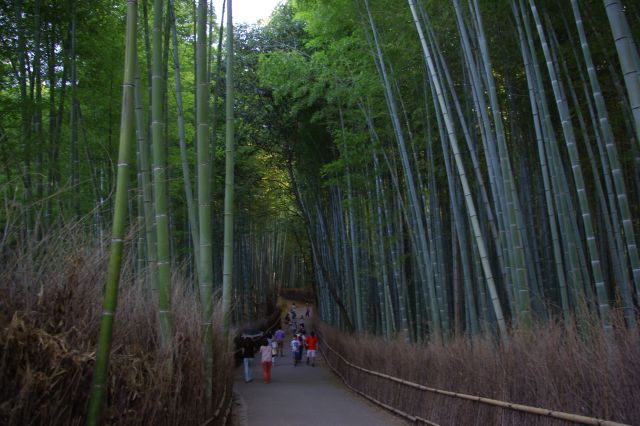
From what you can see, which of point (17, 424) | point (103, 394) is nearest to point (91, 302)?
point (103, 394)

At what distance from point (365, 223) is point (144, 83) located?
4492 mm

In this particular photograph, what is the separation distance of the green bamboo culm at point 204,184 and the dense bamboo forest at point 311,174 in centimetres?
2

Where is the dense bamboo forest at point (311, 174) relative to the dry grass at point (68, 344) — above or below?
above

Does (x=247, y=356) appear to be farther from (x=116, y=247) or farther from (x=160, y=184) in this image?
(x=116, y=247)

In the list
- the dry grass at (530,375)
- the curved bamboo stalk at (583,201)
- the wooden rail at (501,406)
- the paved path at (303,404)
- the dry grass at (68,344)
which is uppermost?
the curved bamboo stalk at (583,201)

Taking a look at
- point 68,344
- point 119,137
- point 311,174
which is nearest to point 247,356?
point 311,174

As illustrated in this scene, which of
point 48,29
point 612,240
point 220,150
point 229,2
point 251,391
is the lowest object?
point 251,391

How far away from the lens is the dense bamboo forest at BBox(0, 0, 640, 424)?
2471mm

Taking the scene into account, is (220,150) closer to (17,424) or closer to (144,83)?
(144,83)

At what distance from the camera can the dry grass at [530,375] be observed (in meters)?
3.02

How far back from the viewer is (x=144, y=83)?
766 centimetres

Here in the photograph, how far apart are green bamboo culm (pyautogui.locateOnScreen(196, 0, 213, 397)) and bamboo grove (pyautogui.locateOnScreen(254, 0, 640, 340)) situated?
2.12 m

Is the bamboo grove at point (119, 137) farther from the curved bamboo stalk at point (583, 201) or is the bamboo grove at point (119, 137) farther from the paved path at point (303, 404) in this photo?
the curved bamboo stalk at point (583, 201)

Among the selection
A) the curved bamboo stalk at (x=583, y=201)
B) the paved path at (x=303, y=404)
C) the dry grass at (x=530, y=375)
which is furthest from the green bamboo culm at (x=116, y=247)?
the paved path at (x=303, y=404)
